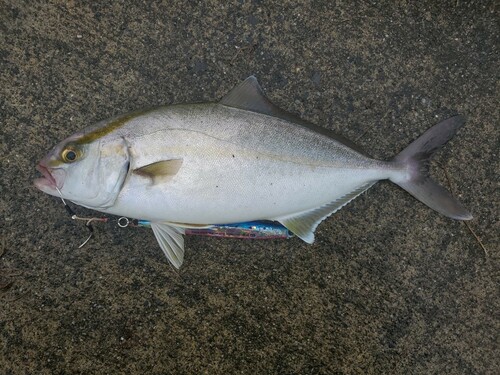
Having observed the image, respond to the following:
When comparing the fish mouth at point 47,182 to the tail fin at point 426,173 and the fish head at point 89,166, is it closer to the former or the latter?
the fish head at point 89,166

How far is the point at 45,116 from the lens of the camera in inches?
84.9

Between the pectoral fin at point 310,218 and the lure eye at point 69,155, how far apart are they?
37.6 inches

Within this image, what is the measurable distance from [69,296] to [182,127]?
3.42 feet

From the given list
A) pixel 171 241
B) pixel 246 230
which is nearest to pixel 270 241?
pixel 246 230

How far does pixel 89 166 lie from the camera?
1.85 m

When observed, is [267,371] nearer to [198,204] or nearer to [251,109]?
[198,204]

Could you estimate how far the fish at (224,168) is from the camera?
186 centimetres

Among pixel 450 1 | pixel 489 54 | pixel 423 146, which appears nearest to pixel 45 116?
pixel 423 146

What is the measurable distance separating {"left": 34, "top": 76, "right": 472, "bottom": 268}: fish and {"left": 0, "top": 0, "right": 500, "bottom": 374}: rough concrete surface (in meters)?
0.16

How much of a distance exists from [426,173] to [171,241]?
1.28 metres

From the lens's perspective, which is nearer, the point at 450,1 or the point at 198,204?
the point at 198,204

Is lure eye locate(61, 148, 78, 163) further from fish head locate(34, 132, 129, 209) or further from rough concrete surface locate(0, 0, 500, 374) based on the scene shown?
rough concrete surface locate(0, 0, 500, 374)

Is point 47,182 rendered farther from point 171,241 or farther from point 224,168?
point 224,168

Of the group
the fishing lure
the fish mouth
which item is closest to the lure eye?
the fish mouth
